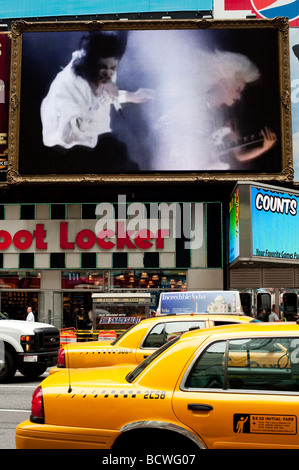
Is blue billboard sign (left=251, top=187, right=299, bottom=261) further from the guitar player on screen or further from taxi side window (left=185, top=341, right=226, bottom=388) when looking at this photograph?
taxi side window (left=185, top=341, right=226, bottom=388)

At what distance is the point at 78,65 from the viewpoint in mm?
26594

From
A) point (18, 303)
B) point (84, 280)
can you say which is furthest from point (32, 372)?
point (18, 303)

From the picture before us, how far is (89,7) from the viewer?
3244cm

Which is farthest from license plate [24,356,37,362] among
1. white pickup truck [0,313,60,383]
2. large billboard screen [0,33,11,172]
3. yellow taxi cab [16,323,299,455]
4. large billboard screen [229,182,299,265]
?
large billboard screen [0,33,11,172]

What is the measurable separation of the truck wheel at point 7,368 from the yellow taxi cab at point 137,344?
390cm

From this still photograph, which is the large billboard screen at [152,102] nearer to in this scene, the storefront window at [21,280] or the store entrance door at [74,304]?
the storefront window at [21,280]

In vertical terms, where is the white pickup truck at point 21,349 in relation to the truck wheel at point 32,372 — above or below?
above

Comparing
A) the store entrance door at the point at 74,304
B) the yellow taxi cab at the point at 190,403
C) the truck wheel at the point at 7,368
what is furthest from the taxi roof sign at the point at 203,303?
the store entrance door at the point at 74,304

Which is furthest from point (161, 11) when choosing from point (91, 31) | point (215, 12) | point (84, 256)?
point (84, 256)

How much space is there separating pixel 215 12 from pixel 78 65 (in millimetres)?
8152

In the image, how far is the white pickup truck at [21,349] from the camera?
12914 mm

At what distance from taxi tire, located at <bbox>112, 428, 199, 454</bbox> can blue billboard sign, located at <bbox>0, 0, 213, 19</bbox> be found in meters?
30.3

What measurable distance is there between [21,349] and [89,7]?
973 inches
